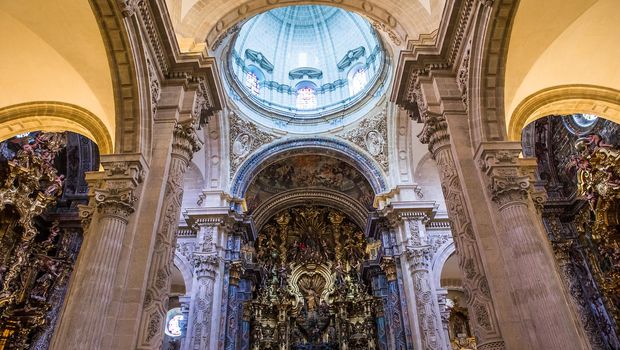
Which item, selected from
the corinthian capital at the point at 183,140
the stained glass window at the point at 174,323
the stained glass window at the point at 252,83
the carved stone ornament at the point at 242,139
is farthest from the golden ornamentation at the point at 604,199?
the stained glass window at the point at 174,323

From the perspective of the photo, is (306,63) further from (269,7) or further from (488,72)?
(488,72)

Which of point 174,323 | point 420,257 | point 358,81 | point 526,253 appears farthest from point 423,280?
point 174,323

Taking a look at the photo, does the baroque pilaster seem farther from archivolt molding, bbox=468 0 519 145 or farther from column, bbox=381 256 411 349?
column, bbox=381 256 411 349

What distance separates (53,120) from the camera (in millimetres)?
9773

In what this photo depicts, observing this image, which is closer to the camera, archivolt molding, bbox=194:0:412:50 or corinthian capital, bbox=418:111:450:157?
corinthian capital, bbox=418:111:450:157

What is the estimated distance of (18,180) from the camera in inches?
487

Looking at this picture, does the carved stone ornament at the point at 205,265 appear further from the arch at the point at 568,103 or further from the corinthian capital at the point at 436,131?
the arch at the point at 568,103

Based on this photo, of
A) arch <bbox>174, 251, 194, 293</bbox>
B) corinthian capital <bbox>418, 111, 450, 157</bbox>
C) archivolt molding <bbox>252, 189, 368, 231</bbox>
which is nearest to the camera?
corinthian capital <bbox>418, 111, 450, 157</bbox>

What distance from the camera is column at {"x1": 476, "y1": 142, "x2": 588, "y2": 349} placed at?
18.6 ft

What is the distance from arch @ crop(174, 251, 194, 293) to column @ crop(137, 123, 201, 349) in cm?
783

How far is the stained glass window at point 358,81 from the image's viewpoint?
19406 millimetres

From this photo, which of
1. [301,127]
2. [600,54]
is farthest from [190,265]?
[600,54]

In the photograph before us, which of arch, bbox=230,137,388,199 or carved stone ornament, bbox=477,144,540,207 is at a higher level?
arch, bbox=230,137,388,199

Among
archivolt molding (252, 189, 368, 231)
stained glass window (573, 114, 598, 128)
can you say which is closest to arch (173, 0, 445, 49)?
stained glass window (573, 114, 598, 128)
